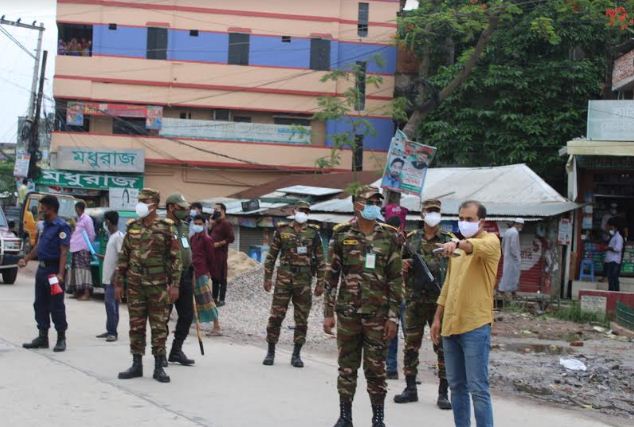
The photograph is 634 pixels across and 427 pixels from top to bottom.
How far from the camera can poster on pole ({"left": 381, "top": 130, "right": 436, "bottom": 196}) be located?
16.3 m

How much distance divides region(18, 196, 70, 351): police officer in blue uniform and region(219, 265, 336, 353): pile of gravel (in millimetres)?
3154

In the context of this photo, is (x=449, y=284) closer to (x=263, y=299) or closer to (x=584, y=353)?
(x=584, y=353)

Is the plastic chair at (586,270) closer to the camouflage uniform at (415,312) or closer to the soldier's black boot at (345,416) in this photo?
the camouflage uniform at (415,312)

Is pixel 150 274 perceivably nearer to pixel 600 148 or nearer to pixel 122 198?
pixel 600 148

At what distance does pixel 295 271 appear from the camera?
1040cm

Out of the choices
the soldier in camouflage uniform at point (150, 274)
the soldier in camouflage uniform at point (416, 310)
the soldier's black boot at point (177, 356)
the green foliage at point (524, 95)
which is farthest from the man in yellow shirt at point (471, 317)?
the green foliage at point (524, 95)

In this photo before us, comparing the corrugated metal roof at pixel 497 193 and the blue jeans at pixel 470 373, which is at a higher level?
the corrugated metal roof at pixel 497 193

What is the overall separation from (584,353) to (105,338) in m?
6.82

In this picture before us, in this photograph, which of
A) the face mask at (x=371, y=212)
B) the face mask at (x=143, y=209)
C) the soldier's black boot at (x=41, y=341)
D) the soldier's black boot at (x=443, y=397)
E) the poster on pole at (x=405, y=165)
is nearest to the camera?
the face mask at (x=371, y=212)

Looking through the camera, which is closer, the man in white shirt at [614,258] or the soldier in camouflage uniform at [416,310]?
the soldier in camouflage uniform at [416,310]

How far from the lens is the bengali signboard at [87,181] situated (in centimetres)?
3900

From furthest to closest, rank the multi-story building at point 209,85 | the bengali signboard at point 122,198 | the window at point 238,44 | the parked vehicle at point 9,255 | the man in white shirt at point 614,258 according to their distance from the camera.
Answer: the window at point 238,44
the multi-story building at point 209,85
the bengali signboard at point 122,198
the parked vehicle at point 9,255
the man in white shirt at point 614,258

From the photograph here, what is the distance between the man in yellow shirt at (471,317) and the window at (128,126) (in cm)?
3570

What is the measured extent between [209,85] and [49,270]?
102 ft
